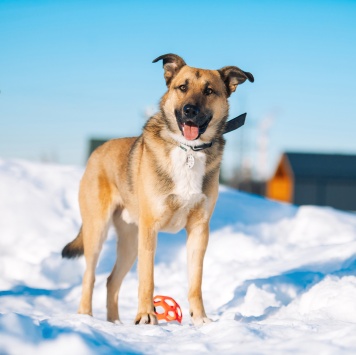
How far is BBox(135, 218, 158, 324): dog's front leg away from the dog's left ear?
4.57ft

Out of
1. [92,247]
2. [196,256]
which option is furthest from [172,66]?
[92,247]

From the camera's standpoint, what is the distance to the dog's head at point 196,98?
446 cm

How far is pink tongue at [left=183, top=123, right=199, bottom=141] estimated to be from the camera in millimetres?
4457

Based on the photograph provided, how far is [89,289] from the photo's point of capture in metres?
5.23

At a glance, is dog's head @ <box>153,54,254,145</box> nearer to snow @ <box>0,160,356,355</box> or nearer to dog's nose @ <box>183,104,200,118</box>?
dog's nose @ <box>183,104,200,118</box>

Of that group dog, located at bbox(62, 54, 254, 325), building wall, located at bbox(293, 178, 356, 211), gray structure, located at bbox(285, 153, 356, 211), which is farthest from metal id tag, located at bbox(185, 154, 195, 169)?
building wall, located at bbox(293, 178, 356, 211)

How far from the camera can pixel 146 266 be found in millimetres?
4473

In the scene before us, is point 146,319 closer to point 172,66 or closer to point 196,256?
point 196,256

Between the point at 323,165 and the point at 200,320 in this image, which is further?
the point at 323,165

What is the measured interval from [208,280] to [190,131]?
283cm

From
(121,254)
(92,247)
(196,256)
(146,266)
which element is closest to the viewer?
(146,266)

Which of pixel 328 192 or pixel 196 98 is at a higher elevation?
pixel 196 98

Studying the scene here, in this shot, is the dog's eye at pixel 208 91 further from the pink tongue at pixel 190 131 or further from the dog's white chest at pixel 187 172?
the dog's white chest at pixel 187 172

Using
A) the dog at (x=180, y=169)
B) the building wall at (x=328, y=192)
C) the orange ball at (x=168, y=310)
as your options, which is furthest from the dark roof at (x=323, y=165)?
the dog at (x=180, y=169)
